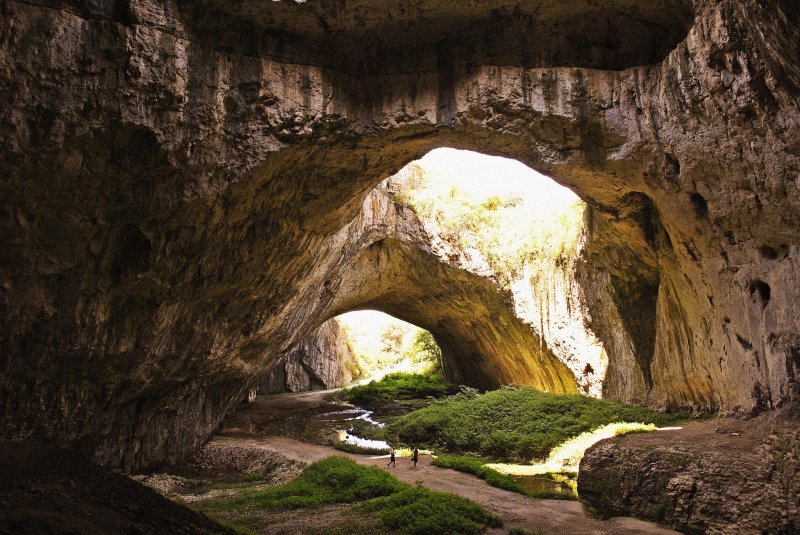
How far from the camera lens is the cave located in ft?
30.2

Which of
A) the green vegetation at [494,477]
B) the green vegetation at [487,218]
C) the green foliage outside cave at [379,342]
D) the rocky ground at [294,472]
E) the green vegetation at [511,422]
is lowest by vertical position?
the rocky ground at [294,472]

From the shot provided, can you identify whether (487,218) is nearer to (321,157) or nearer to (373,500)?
(321,157)

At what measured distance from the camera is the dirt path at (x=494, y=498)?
962 cm

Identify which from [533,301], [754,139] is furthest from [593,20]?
[533,301]

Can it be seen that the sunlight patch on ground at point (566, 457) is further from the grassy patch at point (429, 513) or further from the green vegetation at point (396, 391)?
the green vegetation at point (396, 391)

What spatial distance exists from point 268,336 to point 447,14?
1169 cm

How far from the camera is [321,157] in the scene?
12.0 metres

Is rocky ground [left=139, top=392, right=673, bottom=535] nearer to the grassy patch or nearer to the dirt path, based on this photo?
the dirt path

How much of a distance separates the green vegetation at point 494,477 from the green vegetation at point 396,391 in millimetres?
15930

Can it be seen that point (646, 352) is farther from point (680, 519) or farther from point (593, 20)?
point (593, 20)

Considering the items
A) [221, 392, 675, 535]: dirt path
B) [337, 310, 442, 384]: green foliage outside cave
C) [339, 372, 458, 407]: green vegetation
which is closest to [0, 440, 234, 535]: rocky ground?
[221, 392, 675, 535]: dirt path

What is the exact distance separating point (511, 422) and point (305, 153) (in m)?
11.4

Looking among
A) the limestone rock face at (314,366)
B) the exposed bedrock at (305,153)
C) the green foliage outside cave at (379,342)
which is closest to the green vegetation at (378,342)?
the green foliage outside cave at (379,342)

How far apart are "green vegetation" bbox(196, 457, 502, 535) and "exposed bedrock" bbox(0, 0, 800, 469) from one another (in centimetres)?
411
